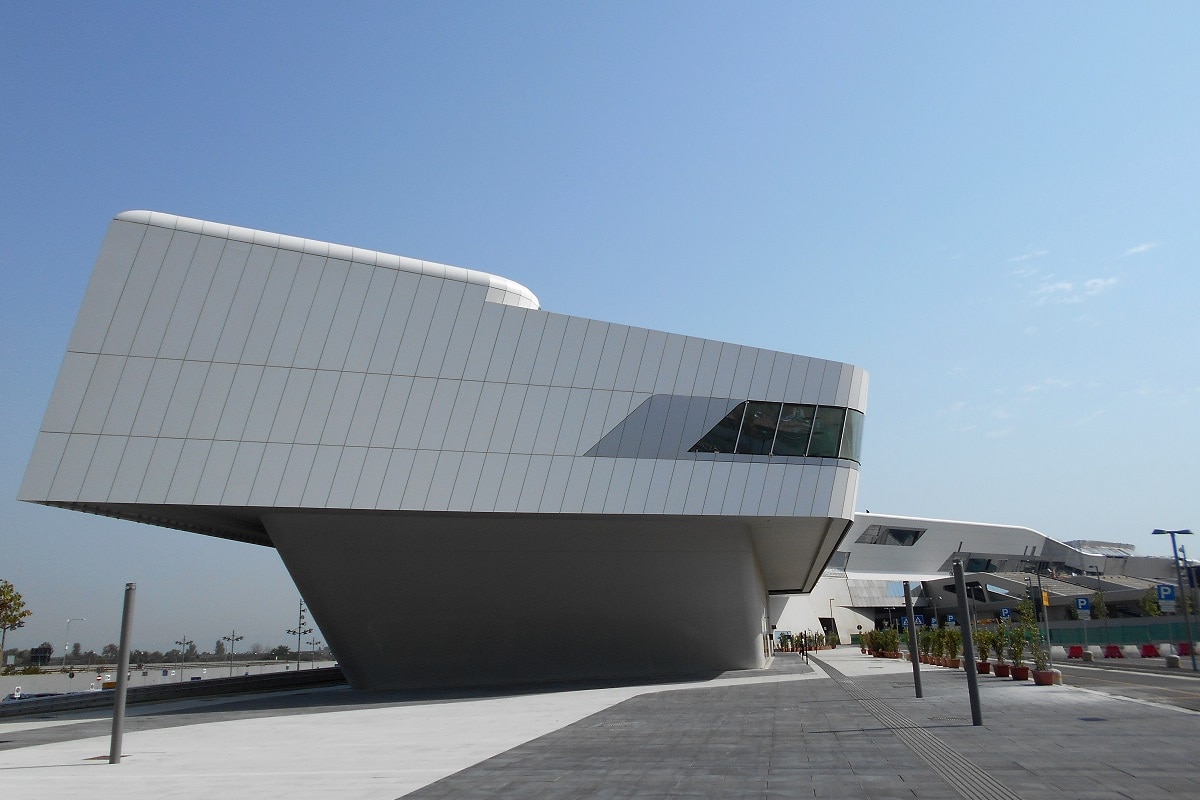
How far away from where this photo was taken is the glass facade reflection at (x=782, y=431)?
25859mm

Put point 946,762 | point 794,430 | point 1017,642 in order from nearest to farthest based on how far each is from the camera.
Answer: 1. point 946,762
2. point 1017,642
3. point 794,430

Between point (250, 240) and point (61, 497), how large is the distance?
8389 mm

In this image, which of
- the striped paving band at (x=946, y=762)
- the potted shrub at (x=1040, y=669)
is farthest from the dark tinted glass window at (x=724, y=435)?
the striped paving band at (x=946, y=762)

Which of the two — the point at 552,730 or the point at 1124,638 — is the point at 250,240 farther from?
the point at 1124,638

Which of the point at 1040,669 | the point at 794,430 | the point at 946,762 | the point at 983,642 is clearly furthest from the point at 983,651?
the point at 946,762

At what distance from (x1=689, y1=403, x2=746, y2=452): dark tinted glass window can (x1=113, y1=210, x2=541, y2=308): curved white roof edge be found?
22.9 feet

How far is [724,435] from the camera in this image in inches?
1017

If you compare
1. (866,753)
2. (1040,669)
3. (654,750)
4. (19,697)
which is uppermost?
(1040,669)

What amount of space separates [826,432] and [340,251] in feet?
51.6

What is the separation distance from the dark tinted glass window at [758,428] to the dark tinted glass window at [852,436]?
2487mm

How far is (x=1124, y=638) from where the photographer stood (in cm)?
4997

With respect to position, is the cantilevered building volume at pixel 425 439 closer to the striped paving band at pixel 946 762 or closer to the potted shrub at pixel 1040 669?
the potted shrub at pixel 1040 669

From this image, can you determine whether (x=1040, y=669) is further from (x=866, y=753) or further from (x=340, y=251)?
(x=340, y=251)

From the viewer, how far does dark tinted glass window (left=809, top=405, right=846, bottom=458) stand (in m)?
26.5
